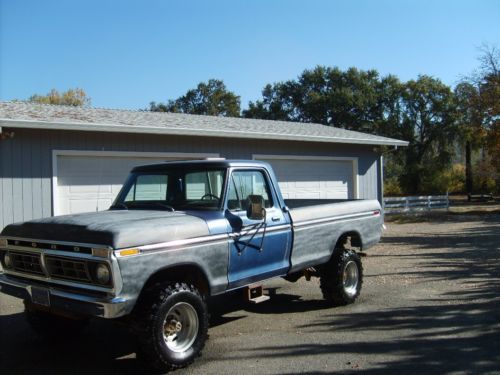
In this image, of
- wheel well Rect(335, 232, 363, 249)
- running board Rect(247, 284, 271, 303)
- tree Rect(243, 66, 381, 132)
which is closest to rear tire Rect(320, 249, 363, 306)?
wheel well Rect(335, 232, 363, 249)

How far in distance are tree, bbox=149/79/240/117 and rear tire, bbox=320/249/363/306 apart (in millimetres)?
54916

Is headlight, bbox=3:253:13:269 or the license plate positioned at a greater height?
headlight, bbox=3:253:13:269

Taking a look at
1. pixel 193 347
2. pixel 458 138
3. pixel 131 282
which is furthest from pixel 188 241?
pixel 458 138

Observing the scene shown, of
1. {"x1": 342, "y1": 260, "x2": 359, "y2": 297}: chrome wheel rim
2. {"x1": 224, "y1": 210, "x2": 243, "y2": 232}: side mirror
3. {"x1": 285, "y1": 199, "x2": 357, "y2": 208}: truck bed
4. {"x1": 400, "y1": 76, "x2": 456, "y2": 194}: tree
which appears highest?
{"x1": 400, "y1": 76, "x2": 456, "y2": 194}: tree

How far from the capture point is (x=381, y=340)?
17.8ft

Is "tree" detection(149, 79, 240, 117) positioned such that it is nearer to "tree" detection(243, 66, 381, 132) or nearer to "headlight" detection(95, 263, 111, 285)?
"tree" detection(243, 66, 381, 132)

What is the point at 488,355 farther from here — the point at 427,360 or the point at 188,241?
the point at 188,241

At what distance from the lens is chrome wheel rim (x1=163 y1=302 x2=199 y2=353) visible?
467 centimetres

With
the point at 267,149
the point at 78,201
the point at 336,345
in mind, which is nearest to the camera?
the point at 336,345

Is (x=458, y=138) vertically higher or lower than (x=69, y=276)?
higher

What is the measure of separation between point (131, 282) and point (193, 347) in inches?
39.7

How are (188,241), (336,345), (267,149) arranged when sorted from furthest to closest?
(267,149)
(336,345)
(188,241)

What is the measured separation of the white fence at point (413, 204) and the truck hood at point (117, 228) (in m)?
20.2

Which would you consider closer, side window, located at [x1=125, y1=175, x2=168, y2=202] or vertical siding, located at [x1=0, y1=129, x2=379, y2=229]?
side window, located at [x1=125, y1=175, x2=168, y2=202]
